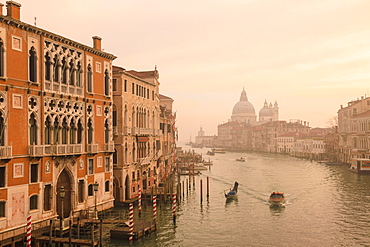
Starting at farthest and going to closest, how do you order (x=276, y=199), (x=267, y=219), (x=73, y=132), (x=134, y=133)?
(x=276, y=199)
(x=134, y=133)
(x=267, y=219)
(x=73, y=132)

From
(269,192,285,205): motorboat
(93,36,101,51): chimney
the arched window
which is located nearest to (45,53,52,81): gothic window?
the arched window

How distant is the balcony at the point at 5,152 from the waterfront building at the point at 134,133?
10.0 meters

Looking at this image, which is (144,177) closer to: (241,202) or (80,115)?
(241,202)

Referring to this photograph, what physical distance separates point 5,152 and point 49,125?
3.15m

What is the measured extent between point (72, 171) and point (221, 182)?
25.7m

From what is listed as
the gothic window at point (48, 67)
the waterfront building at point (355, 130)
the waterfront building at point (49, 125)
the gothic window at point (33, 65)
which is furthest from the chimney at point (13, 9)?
the waterfront building at point (355, 130)

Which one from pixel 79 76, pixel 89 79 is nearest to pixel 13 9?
pixel 79 76

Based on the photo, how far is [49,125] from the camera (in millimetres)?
19047

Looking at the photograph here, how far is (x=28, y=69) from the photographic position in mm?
17672

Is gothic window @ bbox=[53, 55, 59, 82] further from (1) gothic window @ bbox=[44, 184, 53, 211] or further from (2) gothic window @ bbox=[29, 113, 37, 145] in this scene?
(1) gothic window @ bbox=[44, 184, 53, 211]

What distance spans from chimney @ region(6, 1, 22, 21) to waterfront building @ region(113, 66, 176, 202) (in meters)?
9.09

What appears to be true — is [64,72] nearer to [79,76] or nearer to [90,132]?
[79,76]

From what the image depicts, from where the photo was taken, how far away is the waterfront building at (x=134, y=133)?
1027 inches

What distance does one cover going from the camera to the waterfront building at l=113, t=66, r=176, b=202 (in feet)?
85.6
